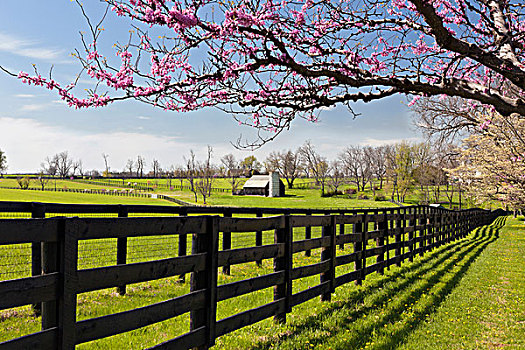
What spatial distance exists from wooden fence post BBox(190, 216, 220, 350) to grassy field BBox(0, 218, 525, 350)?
0.45 m

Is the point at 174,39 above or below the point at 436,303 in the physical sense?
above

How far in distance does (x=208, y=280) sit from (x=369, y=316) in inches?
110

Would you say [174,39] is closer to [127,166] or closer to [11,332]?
[11,332]

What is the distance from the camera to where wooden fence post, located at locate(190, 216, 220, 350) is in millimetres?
4141

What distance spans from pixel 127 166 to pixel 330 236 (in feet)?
449

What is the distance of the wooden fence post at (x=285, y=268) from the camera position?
17.7ft

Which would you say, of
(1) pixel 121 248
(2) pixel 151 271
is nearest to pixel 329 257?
(1) pixel 121 248

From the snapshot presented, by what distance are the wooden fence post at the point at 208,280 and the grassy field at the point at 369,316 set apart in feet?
1.47

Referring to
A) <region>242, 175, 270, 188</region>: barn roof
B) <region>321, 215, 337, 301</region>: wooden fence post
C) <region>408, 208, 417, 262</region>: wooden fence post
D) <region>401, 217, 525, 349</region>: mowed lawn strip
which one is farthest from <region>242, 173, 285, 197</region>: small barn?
<region>321, 215, 337, 301</region>: wooden fence post

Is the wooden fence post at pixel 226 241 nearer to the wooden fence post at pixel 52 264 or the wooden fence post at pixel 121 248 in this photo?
the wooden fence post at pixel 121 248

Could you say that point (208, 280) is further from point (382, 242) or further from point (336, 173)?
point (336, 173)

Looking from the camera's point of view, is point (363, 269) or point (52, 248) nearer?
point (52, 248)

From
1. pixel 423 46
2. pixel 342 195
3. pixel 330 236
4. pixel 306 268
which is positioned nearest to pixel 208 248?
pixel 306 268

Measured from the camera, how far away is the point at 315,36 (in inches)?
319
